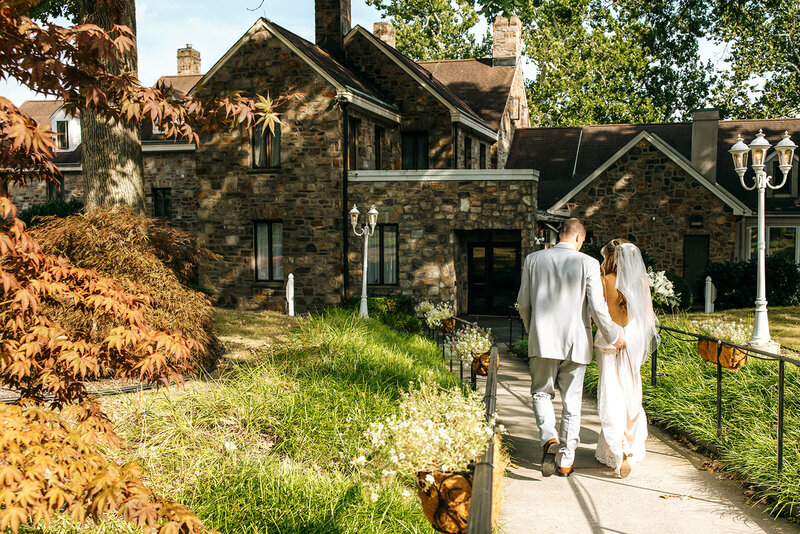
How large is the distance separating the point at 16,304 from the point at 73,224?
636 centimetres

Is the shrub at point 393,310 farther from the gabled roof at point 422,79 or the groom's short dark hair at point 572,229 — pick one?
the groom's short dark hair at point 572,229

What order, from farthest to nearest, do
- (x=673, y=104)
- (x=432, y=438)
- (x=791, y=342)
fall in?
(x=673, y=104), (x=791, y=342), (x=432, y=438)

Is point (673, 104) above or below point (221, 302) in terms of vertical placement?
above

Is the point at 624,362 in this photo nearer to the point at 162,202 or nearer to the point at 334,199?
the point at 334,199

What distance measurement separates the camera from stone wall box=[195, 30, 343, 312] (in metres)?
19.5

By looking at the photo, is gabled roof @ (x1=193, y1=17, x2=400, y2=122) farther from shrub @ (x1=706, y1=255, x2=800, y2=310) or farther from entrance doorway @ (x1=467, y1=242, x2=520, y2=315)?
shrub @ (x1=706, y1=255, x2=800, y2=310)

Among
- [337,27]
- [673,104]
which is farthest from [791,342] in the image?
[673,104]

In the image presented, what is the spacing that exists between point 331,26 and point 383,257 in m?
8.82

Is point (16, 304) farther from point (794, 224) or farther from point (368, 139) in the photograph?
point (794, 224)

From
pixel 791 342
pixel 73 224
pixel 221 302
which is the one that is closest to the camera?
pixel 73 224

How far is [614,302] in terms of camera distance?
22.2 ft

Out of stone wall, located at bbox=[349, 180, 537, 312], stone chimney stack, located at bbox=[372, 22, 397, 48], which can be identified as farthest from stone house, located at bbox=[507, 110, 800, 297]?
stone chimney stack, located at bbox=[372, 22, 397, 48]

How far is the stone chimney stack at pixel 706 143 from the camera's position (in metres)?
25.5

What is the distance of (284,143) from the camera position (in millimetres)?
19797
